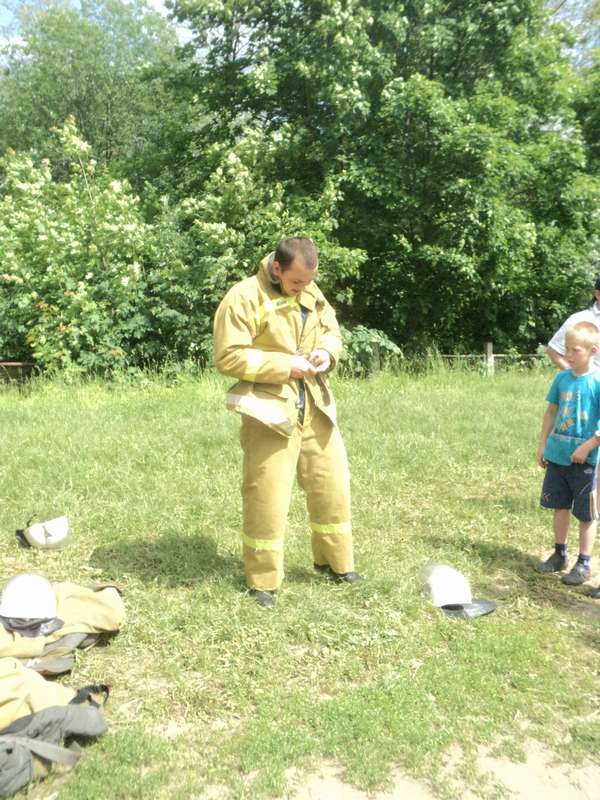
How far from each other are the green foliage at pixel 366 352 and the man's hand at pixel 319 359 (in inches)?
323

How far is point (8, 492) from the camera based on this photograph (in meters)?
6.05

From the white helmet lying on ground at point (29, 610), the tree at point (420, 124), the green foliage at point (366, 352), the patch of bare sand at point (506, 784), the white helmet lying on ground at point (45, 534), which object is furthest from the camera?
the tree at point (420, 124)

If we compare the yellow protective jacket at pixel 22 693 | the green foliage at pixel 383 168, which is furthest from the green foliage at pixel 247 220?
the yellow protective jacket at pixel 22 693

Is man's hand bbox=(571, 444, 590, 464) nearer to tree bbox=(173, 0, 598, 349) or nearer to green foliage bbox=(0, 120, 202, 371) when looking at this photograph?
green foliage bbox=(0, 120, 202, 371)

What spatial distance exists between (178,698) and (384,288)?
14468 mm

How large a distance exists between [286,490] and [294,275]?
1.16 metres

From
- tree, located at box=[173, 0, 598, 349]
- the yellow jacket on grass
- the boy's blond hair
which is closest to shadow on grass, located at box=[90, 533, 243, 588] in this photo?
the yellow jacket on grass

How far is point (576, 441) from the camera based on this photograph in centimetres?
458

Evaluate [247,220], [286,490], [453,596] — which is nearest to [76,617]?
[286,490]

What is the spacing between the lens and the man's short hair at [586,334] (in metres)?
4.46

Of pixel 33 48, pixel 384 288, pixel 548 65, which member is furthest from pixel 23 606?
pixel 33 48

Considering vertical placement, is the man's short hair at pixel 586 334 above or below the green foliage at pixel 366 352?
above

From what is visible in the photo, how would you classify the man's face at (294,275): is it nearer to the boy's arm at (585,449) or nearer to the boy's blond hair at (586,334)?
the boy's blond hair at (586,334)

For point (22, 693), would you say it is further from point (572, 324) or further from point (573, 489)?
Result: point (572, 324)
